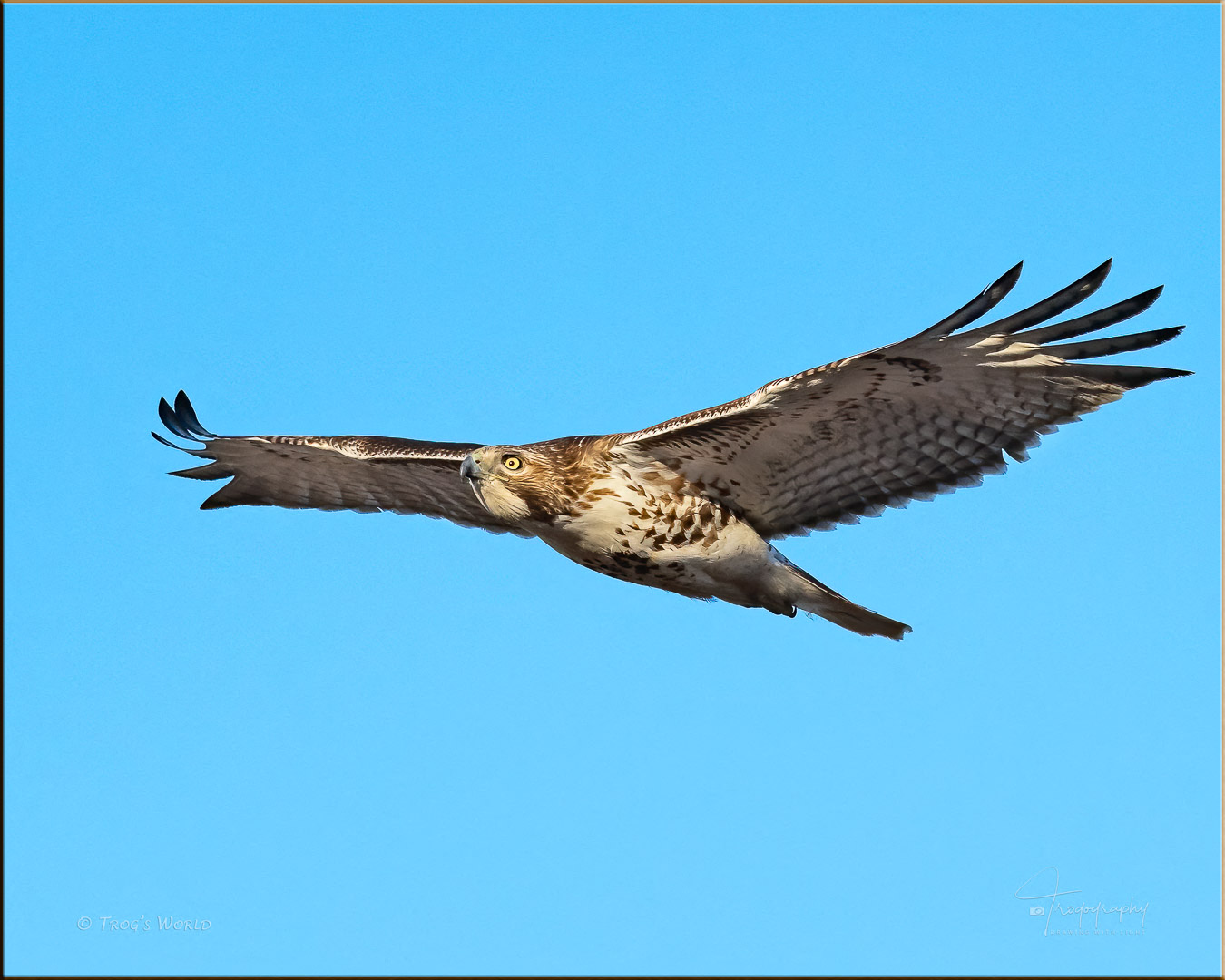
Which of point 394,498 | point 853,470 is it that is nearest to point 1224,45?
point 853,470

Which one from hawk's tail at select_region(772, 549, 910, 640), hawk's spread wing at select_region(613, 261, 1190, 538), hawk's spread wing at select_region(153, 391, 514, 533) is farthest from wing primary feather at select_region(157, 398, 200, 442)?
hawk's tail at select_region(772, 549, 910, 640)

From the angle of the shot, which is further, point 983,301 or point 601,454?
point 601,454

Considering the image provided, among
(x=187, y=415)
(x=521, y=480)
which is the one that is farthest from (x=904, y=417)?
(x=187, y=415)

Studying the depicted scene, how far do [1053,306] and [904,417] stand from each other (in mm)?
1181

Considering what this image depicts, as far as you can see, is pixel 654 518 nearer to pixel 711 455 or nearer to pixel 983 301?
pixel 711 455

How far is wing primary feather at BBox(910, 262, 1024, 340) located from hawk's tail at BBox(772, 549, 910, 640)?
1.88 metres

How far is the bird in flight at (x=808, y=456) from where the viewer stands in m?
7.83

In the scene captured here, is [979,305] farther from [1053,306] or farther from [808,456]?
[808,456]

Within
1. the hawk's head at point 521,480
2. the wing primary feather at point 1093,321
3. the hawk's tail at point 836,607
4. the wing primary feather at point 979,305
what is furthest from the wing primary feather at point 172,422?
the wing primary feather at point 1093,321

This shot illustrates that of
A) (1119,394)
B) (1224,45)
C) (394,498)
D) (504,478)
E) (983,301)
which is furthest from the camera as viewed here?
(394,498)

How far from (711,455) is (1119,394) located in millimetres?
2422

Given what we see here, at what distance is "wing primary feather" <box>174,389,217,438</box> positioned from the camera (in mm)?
10250

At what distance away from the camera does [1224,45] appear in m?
9.07

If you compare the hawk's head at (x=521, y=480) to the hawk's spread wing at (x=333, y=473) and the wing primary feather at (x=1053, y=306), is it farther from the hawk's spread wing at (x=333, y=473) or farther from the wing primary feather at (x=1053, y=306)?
the wing primary feather at (x=1053, y=306)
